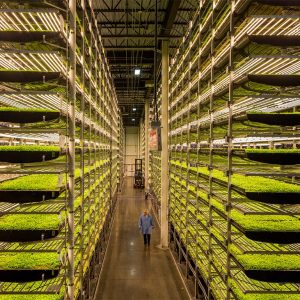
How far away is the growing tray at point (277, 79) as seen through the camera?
13.0 feet

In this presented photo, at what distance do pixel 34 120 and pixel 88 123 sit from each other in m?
3.39

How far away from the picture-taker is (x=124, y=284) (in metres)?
8.33

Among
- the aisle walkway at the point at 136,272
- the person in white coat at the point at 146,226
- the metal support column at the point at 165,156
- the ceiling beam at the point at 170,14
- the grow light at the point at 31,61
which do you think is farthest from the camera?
the person in white coat at the point at 146,226

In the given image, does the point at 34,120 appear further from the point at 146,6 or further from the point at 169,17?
the point at 146,6

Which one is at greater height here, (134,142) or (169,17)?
(169,17)

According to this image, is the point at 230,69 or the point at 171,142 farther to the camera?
the point at 171,142

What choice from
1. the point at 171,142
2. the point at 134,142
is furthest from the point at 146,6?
the point at 134,142

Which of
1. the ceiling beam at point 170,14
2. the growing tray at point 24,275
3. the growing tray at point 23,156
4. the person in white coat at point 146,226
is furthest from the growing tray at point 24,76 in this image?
the person in white coat at point 146,226

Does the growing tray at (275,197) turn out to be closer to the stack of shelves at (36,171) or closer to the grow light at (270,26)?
the grow light at (270,26)

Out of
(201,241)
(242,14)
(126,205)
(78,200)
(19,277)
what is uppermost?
(242,14)

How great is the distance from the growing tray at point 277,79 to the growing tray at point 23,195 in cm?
258

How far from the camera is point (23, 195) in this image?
146 inches

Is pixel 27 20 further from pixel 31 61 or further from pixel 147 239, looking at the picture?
pixel 147 239

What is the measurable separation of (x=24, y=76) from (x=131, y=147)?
40.3 metres
